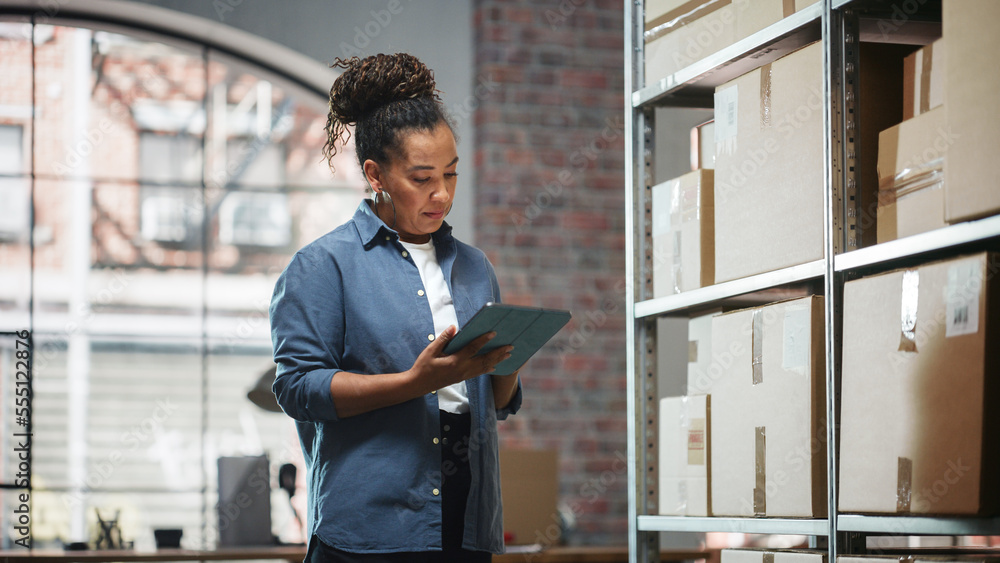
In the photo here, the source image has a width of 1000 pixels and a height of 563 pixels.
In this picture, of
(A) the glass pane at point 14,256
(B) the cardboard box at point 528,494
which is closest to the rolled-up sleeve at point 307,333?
(B) the cardboard box at point 528,494

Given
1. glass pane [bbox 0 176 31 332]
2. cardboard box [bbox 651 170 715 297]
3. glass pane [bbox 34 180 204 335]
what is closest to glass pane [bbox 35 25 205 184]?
→ glass pane [bbox 34 180 204 335]

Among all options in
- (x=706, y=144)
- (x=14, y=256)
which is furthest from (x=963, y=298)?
(x=14, y=256)

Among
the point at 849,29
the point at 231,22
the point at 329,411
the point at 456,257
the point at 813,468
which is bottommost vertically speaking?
the point at 813,468

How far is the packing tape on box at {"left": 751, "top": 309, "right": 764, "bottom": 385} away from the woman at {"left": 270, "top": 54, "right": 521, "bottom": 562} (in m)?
0.49

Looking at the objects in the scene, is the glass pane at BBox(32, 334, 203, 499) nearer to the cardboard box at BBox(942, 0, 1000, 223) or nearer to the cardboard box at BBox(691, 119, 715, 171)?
the cardboard box at BBox(691, 119, 715, 171)

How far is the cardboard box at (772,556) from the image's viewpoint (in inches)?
66.5

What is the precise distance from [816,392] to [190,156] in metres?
6.56

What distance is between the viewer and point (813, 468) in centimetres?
171

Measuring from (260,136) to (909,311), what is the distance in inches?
278

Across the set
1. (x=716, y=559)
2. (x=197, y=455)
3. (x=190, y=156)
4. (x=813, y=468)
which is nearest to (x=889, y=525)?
(x=813, y=468)

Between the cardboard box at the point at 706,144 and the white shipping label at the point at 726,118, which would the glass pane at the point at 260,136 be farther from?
the white shipping label at the point at 726,118

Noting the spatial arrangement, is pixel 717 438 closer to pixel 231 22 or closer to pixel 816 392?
pixel 816 392

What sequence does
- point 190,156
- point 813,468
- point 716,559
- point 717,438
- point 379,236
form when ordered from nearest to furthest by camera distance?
point 379,236
point 813,468
point 717,438
point 716,559
point 190,156

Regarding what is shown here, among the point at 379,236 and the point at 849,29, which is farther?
the point at 849,29
